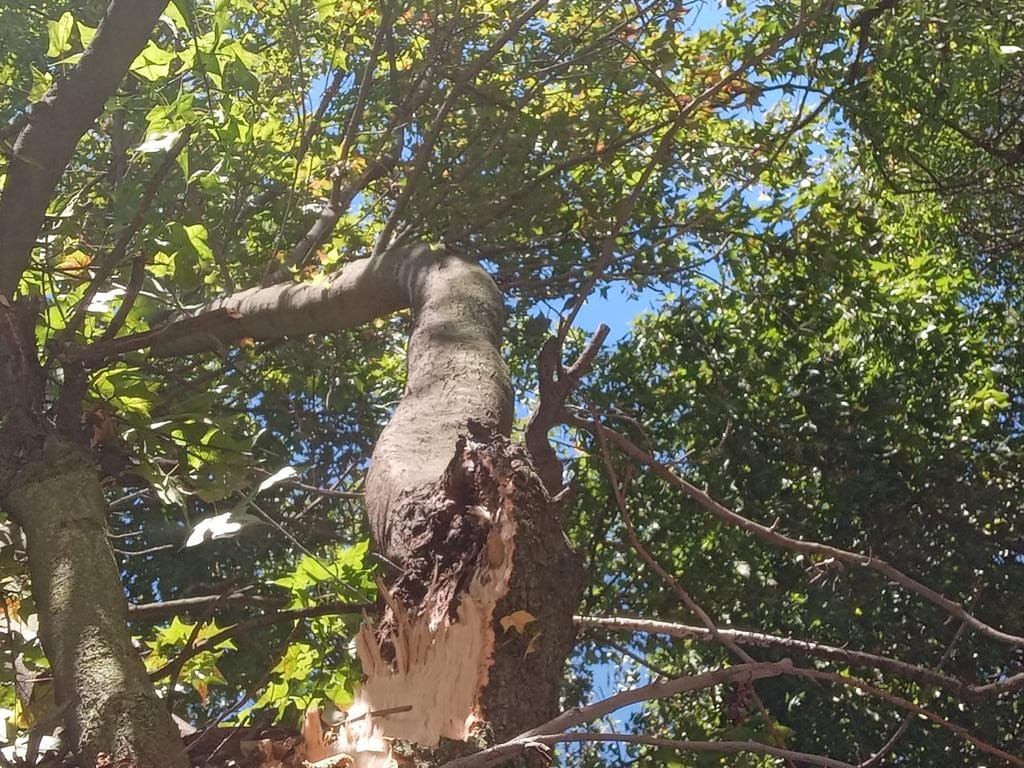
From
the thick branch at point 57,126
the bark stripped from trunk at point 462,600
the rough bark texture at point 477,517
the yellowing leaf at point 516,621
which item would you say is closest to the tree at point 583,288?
the thick branch at point 57,126

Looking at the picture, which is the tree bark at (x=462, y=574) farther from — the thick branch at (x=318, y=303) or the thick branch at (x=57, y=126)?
the thick branch at (x=318, y=303)

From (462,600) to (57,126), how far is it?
120cm

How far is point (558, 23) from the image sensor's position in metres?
4.11

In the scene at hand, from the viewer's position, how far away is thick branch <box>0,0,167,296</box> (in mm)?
1769

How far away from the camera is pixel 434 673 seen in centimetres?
126

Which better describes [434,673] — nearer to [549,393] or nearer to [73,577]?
[73,577]

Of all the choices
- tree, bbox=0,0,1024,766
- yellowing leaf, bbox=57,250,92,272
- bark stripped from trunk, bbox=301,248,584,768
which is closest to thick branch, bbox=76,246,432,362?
tree, bbox=0,0,1024,766

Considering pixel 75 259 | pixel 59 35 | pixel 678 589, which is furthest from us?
pixel 75 259

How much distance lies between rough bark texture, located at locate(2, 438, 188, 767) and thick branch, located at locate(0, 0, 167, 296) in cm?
42

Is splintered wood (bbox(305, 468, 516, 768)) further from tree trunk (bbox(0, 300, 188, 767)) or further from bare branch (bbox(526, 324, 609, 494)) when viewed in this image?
bare branch (bbox(526, 324, 609, 494))

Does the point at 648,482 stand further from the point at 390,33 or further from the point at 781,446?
the point at 390,33

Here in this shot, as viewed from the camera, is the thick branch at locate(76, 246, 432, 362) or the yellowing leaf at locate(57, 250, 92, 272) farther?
the yellowing leaf at locate(57, 250, 92, 272)

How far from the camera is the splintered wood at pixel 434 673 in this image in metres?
1.22

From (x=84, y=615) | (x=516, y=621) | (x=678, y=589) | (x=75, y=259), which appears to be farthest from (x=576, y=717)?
(x=75, y=259)
